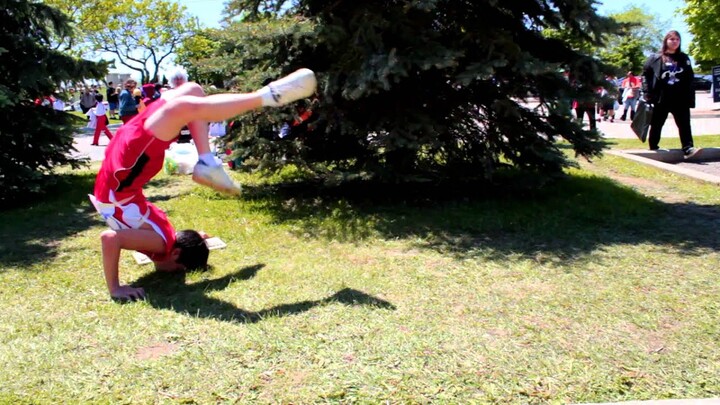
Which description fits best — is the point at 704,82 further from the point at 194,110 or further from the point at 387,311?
the point at 194,110

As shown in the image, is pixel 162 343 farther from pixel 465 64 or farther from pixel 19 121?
pixel 19 121

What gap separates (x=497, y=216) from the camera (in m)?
6.22

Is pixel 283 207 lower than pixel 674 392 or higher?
higher

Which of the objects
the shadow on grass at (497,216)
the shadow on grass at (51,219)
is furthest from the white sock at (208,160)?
the shadow on grass at (51,219)

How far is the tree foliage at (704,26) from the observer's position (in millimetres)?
23703

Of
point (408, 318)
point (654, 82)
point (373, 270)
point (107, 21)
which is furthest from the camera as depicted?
point (107, 21)

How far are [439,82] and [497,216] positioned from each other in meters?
1.66

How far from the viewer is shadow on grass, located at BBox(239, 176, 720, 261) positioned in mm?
5383

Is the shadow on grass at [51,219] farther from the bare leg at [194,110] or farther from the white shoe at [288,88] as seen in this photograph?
the white shoe at [288,88]

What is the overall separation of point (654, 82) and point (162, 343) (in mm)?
8835

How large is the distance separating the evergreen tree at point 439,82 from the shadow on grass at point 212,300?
2.30 metres

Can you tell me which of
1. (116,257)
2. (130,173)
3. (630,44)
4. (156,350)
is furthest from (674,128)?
(630,44)

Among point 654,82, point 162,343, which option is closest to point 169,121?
point 162,343

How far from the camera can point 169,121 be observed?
4012 mm
